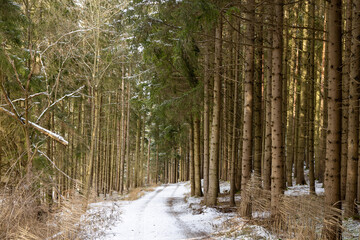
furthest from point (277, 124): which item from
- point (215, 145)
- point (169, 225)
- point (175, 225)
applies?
point (169, 225)

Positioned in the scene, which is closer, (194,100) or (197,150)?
(194,100)

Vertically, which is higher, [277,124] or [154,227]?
[277,124]

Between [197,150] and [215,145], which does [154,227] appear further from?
[197,150]

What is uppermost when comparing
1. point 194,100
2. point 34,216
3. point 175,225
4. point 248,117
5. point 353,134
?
point 194,100

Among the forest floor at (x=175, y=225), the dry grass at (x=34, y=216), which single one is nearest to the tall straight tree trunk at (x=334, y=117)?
the forest floor at (x=175, y=225)

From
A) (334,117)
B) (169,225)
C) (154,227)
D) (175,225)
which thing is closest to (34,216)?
(154,227)

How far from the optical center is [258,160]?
35.5 ft

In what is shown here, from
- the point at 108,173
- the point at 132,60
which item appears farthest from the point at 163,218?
the point at 108,173

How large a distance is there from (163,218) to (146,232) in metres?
2.21

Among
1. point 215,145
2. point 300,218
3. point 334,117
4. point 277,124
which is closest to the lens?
point 300,218

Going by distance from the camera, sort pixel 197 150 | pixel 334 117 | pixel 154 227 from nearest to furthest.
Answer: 1. pixel 334 117
2. pixel 154 227
3. pixel 197 150

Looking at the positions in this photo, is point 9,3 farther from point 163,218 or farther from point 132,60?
point 132,60

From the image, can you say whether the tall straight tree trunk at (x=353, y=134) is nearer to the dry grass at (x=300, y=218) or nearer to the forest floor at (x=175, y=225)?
the forest floor at (x=175, y=225)

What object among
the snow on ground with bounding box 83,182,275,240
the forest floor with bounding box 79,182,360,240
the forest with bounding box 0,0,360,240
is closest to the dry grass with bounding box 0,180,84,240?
the forest with bounding box 0,0,360,240
